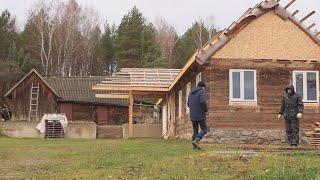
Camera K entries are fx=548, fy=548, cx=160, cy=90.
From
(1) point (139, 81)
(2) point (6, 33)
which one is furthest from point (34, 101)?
(1) point (139, 81)

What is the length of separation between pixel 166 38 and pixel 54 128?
40632 mm

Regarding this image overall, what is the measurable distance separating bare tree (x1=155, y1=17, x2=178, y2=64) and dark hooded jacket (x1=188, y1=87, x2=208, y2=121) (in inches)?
2052

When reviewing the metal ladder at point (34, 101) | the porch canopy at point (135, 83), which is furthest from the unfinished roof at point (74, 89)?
the porch canopy at point (135, 83)

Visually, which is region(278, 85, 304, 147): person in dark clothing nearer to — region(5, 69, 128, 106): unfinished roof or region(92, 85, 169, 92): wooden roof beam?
→ region(92, 85, 169, 92): wooden roof beam

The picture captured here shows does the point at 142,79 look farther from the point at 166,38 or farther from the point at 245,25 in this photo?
the point at 166,38

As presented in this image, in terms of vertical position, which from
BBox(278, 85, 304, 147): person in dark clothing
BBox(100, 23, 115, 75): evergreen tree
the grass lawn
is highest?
BBox(100, 23, 115, 75): evergreen tree

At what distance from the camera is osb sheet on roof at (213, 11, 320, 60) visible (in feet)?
75.9

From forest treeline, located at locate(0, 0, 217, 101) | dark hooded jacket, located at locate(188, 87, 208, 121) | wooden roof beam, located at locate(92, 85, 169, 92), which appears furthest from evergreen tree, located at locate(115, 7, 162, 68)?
dark hooded jacket, located at locate(188, 87, 208, 121)

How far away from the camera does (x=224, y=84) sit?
2283 centimetres

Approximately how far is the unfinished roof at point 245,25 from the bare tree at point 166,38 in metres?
44.2

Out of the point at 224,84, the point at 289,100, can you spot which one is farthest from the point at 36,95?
the point at 289,100

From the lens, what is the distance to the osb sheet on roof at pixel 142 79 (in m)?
29.9

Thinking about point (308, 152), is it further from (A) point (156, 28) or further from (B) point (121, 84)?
(A) point (156, 28)

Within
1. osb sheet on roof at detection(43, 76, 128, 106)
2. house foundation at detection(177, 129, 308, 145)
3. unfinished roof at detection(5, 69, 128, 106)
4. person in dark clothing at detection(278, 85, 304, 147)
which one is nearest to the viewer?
person in dark clothing at detection(278, 85, 304, 147)
